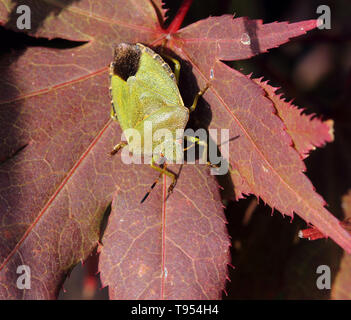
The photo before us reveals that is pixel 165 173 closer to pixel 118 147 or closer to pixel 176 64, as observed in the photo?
pixel 118 147

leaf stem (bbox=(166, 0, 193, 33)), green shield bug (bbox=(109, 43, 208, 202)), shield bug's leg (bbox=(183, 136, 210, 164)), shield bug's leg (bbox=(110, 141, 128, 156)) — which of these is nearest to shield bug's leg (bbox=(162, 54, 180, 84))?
green shield bug (bbox=(109, 43, 208, 202))

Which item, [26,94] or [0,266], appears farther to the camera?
[26,94]

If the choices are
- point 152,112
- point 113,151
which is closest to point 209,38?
point 152,112

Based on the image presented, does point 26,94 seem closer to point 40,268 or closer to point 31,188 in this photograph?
point 31,188

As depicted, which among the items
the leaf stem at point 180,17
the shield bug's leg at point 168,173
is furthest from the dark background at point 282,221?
the shield bug's leg at point 168,173

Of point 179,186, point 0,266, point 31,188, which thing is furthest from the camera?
point 179,186

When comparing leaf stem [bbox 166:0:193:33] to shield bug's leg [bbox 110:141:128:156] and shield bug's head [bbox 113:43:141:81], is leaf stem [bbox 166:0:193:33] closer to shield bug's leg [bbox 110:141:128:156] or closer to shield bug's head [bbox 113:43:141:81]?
shield bug's head [bbox 113:43:141:81]

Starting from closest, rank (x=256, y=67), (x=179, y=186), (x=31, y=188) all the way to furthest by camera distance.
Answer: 1. (x=31, y=188)
2. (x=179, y=186)
3. (x=256, y=67)

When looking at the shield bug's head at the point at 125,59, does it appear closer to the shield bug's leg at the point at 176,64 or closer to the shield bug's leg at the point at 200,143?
the shield bug's leg at the point at 176,64
